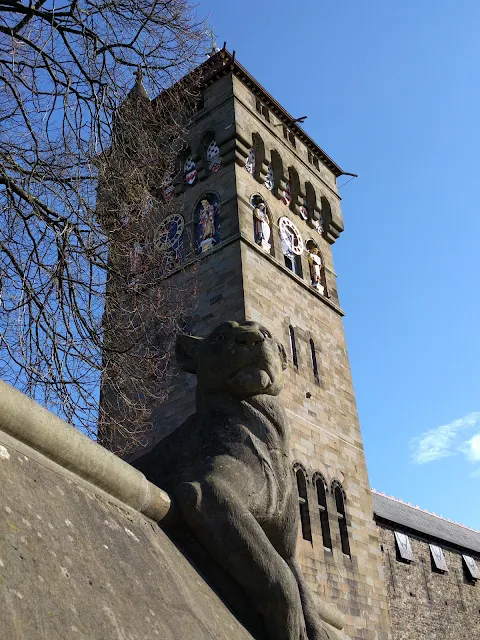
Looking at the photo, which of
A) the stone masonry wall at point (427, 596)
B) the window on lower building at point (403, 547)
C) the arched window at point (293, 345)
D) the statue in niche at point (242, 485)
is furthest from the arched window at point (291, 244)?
the statue in niche at point (242, 485)

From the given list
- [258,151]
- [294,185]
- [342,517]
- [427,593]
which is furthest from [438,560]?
[258,151]

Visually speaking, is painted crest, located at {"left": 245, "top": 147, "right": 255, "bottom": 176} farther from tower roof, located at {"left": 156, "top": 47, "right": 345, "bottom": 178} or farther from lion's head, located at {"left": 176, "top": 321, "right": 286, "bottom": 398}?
lion's head, located at {"left": 176, "top": 321, "right": 286, "bottom": 398}

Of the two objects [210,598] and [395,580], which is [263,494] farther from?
[395,580]

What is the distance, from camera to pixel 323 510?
49.2 ft

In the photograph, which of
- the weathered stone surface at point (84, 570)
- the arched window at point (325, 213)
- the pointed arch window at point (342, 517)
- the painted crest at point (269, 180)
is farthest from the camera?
the arched window at point (325, 213)

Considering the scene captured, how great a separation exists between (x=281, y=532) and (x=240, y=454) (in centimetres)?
35

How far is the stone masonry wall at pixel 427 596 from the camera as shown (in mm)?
18500

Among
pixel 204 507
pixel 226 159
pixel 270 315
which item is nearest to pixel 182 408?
pixel 270 315

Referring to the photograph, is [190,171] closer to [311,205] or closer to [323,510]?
[311,205]

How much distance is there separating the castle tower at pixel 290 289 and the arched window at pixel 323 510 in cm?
3

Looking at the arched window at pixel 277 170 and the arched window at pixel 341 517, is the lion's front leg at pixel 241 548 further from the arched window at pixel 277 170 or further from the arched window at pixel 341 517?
the arched window at pixel 277 170

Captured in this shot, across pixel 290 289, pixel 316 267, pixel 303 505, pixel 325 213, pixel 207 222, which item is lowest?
pixel 303 505

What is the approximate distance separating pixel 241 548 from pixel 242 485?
0.24 m

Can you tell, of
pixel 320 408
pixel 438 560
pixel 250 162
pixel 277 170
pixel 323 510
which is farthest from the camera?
pixel 438 560
